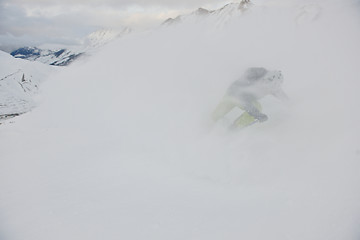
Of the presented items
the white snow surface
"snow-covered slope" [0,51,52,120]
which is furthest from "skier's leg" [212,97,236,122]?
"snow-covered slope" [0,51,52,120]

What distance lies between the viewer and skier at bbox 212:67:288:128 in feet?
39.2

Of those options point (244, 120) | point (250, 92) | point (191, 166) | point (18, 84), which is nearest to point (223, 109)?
point (244, 120)

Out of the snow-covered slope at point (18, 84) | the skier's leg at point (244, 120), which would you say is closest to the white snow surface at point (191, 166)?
the skier's leg at point (244, 120)

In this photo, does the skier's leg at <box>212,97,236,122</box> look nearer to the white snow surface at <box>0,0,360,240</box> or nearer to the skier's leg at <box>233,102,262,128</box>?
the white snow surface at <box>0,0,360,240</box>

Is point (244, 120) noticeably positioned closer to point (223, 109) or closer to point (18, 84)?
point (223, 109)

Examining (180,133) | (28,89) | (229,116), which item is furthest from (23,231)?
(28,89)

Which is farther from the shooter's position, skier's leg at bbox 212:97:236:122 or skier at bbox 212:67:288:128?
skier's leg at bbox 212:97:236:122

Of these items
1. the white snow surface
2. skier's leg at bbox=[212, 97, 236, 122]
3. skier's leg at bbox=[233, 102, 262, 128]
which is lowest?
the white snow surface

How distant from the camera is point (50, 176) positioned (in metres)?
9.71

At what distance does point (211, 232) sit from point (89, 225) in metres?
3.52

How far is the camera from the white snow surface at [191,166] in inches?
282

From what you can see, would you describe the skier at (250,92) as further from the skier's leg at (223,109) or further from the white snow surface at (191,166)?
the white snow surface at (191,166)

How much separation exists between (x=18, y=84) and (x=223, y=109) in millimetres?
31297

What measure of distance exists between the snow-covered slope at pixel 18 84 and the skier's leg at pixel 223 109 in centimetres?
2143
